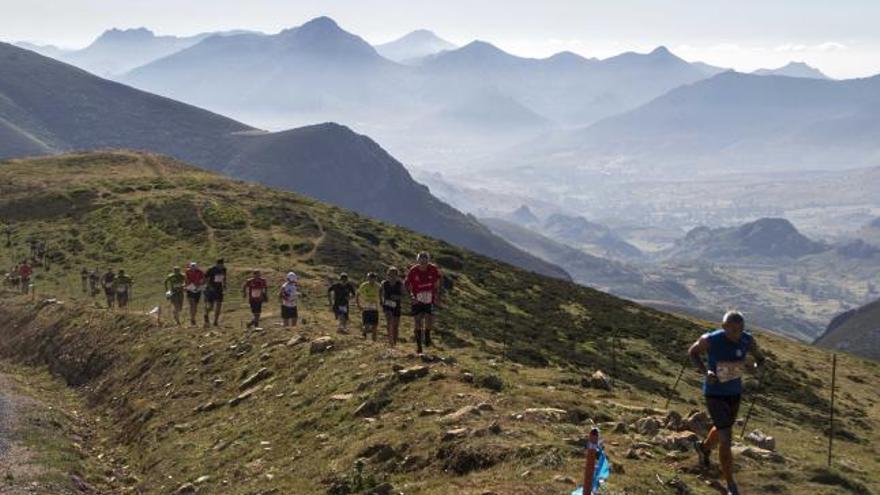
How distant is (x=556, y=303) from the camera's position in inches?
2783

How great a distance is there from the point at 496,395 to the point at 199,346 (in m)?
14.0

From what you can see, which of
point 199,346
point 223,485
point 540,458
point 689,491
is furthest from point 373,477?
point 199,346

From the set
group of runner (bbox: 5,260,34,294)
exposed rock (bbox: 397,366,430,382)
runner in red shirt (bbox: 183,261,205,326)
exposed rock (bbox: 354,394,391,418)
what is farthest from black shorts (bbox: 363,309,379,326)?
group of runner (bbox: 5,260,34,294)

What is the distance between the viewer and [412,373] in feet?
69.2

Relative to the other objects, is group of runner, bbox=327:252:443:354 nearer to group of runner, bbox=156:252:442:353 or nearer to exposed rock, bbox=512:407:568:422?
group of runner, bbox=156:252:442:353

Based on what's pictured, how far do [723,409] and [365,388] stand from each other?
9376 mm

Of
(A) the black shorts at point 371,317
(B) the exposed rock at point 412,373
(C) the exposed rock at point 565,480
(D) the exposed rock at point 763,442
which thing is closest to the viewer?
(C) the exposed rock at point 565,480

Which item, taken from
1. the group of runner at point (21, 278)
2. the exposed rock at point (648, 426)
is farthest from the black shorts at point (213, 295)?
the exposed rock at point (648, 426)

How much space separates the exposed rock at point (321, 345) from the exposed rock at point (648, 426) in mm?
10279

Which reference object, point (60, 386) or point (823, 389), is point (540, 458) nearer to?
point (60, 386)

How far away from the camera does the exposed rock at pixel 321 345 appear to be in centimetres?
2519

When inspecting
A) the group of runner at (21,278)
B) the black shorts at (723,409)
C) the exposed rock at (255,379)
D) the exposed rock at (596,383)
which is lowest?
the group of runner at (21,278)

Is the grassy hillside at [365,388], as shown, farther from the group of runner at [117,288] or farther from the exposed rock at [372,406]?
the group of runner at [117,288]

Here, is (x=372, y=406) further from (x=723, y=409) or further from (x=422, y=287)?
(x=723, y=409)
